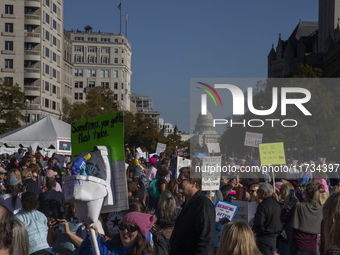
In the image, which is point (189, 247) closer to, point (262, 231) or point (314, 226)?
point (262, 231)

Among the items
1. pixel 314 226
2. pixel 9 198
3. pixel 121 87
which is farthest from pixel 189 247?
pixel 121 87

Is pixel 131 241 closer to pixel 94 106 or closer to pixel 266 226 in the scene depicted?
pixel 266 226

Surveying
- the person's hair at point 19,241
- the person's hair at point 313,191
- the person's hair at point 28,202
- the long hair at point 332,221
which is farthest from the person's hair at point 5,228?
the person's hair at point 313,191

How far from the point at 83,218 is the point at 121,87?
443 ft

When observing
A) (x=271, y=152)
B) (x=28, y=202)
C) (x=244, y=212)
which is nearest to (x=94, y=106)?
(x=271, y=152)

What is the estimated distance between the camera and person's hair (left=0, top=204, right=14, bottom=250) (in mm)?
2545

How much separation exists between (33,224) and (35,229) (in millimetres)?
70

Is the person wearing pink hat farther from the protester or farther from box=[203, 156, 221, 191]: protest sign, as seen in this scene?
box=[203, 156, 221, 191]: protest sign

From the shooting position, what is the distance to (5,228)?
2.56 metres

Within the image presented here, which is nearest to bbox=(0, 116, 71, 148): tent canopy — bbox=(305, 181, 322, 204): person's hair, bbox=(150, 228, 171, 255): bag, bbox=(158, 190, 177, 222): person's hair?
bbox=(158, 190, 177, 222): person's hair

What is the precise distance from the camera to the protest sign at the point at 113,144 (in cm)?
385

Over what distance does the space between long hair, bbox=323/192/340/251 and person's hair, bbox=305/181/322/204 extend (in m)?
3.34

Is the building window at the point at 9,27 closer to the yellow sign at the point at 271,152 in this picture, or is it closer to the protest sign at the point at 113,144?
the yellow sign at the point at 271,152

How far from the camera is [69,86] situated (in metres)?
95.5
